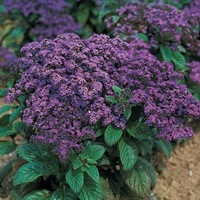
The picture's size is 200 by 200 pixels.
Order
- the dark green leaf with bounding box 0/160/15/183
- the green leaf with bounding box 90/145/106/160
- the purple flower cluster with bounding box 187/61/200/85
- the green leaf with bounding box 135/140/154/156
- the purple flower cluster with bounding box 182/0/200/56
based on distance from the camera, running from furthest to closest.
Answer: the purple flower cluster with bounding box 182/0/200/56, the purple flower cluster with bounding box 187/61/200/85, the dark green leaf with bounding box 0/160/15/183, the green leaf with bounding box 135/140/154/156, the green leaf with bounding box 90/145/106/160

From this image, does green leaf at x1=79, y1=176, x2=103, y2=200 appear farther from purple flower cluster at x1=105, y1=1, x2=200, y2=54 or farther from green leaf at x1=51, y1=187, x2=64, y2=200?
purple flower cluster at x1=105, y1=1, x2=200, y2=54

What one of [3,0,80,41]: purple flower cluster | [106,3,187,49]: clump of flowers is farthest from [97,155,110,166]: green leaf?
[3,0,80,41]: purple flower cluster

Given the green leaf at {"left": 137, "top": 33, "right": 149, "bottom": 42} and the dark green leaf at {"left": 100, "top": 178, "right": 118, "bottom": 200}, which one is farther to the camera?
the green leaf at {"left": 137, "top": 33, "right": 149, "bottom": 42}

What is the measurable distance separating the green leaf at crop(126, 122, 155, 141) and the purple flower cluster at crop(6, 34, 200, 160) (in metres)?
0.10

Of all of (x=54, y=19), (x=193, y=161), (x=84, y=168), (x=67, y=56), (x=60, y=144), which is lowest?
(x=193, y=161)

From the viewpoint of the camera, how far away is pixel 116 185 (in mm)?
3363

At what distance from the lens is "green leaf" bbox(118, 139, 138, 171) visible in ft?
10.0

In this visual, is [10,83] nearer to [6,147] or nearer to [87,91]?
[6,147]

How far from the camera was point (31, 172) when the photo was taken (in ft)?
10.1

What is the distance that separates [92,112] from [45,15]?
94.6 inches

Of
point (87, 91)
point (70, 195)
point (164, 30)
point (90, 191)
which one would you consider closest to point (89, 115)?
point (87, 91)

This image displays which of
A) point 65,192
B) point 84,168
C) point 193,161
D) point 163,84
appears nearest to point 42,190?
point 65,192

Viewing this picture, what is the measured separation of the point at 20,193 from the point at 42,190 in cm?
31

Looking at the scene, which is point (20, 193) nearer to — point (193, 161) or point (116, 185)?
point (116, 185)
